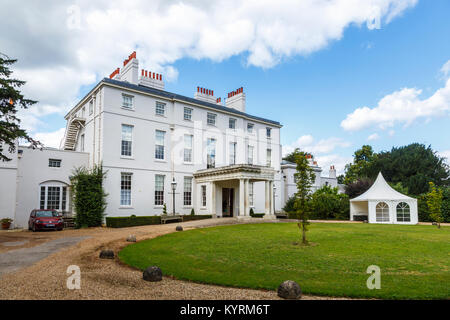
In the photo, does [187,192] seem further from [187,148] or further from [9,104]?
[9,104]

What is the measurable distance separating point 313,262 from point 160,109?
866 inches

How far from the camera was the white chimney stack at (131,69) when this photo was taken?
27.8 metres

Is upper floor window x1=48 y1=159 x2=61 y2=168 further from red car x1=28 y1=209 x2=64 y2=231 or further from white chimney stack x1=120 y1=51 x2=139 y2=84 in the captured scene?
white chimney stack x1=120 y1=51 x2=139 y2=84

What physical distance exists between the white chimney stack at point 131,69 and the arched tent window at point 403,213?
1008 inches

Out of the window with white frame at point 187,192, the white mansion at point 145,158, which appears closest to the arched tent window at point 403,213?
the white mansion at point 145,158

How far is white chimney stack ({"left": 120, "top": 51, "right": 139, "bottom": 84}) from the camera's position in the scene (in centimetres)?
2775

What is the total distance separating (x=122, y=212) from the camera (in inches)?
978

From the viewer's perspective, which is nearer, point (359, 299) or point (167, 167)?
point (359, 299)

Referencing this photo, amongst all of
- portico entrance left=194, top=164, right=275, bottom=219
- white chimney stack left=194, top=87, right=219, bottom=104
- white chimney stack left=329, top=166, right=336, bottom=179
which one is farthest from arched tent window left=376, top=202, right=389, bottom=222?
white chimney stack left=329, top=166, right=336, bottom=179
